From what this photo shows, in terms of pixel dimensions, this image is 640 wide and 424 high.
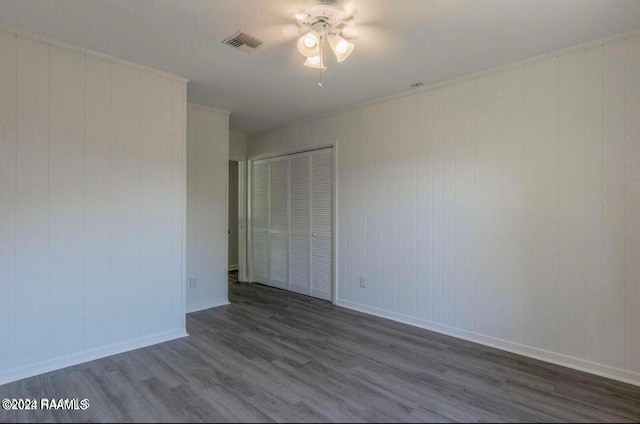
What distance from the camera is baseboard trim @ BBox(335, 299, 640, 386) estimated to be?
2596 mm

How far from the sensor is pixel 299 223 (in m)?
5.20

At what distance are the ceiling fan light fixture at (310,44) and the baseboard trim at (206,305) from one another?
3.25 metres

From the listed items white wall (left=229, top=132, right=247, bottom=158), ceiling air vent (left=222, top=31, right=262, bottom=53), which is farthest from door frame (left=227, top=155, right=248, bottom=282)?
ceiling air vent (left=222, top=31, right=262, bottom=53)

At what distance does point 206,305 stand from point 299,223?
169 cm

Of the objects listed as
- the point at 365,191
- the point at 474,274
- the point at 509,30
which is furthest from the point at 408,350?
the point at 509,30

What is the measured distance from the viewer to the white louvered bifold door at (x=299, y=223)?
16.7 feet

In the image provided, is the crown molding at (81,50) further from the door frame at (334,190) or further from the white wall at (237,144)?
the white wall at (237,144)

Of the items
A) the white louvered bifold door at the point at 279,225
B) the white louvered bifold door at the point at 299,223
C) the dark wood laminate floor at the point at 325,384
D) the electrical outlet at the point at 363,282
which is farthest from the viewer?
the white louvered bifold door at the point at 279,225

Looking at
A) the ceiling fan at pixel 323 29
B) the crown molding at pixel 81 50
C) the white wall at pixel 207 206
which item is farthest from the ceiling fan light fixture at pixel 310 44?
the white wall at pixel 207 206

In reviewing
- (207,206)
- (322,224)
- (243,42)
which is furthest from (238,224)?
(243,42)

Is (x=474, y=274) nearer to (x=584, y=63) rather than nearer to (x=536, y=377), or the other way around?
(x=536, y=377)

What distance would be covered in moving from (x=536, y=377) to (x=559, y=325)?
1.67ft

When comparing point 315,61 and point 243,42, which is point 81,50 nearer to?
point 243,42

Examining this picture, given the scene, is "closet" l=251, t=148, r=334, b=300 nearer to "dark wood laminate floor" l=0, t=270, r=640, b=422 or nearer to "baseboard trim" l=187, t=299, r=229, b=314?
"baseboard trim" l=187, t=299, r=229, b=314
